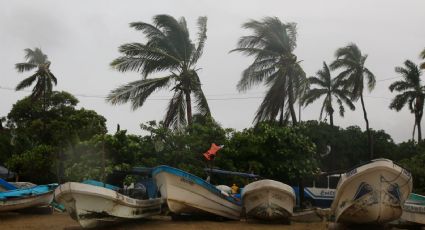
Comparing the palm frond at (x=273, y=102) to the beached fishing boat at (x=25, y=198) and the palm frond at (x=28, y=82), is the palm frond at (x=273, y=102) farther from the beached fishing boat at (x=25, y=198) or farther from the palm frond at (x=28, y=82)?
the palm frond at (x=28, y=82)

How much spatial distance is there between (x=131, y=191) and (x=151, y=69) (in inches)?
297

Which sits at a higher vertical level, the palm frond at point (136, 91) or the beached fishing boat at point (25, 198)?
the palm frond at point (136, 91)

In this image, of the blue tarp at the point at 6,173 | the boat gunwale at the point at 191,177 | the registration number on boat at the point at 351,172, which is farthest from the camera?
the blue tarp at the point at 6,173

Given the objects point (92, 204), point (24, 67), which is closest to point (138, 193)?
point (92, 204)

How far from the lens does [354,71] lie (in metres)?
29.4

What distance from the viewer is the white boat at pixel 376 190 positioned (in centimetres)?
962

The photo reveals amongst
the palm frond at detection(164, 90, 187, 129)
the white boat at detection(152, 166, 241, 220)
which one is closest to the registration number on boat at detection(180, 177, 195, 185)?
the white boat at detection(152, 166, 241, 220)

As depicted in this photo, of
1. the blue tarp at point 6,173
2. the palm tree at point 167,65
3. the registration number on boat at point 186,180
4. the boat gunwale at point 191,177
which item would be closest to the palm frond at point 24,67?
the blue tarp at point 6,173

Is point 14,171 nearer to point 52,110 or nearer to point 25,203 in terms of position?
point 52,110

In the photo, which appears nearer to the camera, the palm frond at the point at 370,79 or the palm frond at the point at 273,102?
the palm frond at the point at 273,102

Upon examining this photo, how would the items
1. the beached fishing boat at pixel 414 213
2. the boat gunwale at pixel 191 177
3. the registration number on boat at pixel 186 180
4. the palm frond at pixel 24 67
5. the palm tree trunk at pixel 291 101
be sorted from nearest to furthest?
the beached fishing boat at pixel 414 213 → the boat gunwale at pixel 191 177 → the registration number on boat at pixel 186 180 → the palm tree trunk at pixel 291 101 → the palm frond at pixel 24 67

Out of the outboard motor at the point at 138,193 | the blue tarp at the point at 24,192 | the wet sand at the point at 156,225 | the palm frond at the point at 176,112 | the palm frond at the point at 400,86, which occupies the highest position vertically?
the palm frond at the point at 400,86

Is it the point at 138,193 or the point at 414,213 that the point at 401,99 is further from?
the point at 138,193

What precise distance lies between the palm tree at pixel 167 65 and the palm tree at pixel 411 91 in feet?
68.9
